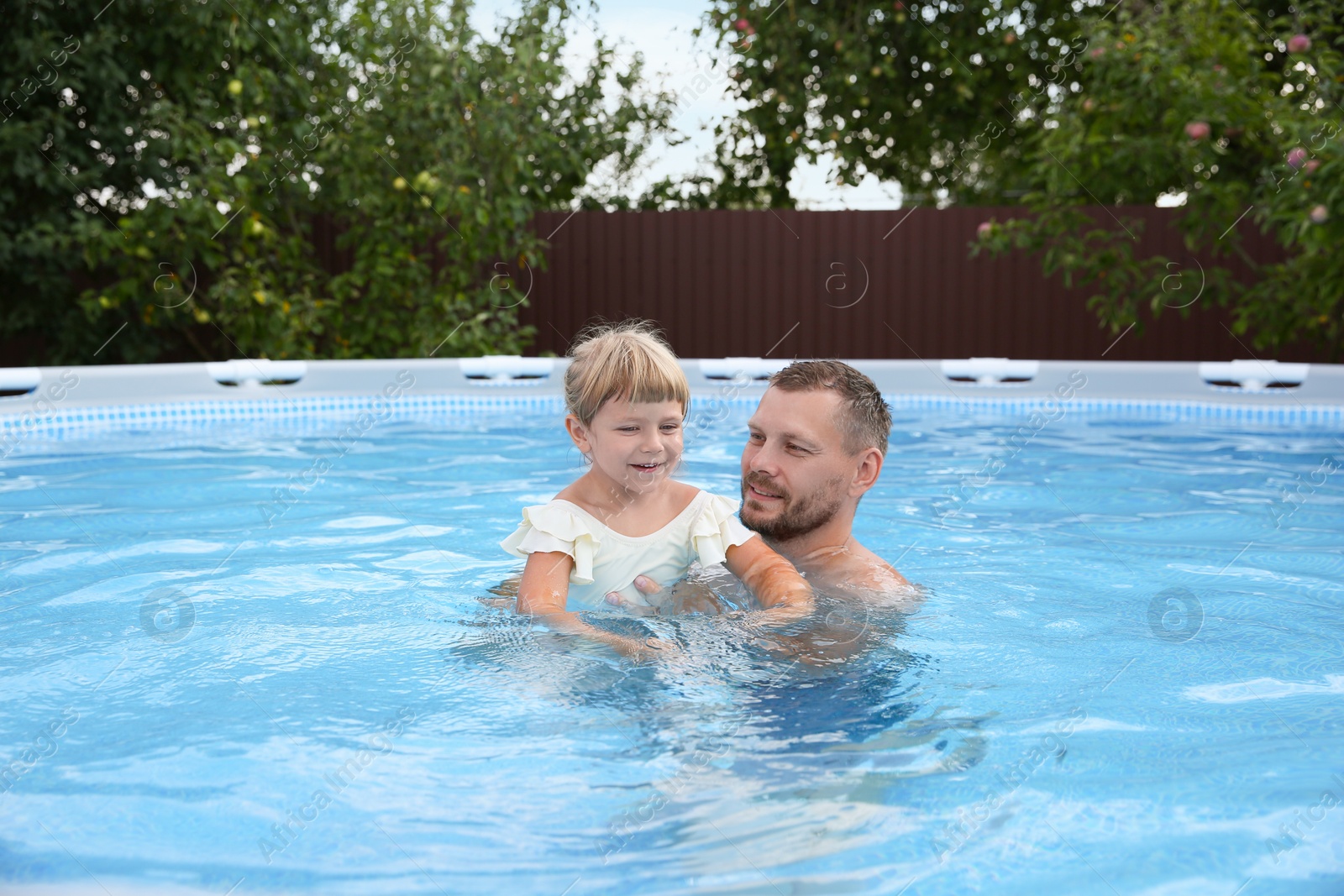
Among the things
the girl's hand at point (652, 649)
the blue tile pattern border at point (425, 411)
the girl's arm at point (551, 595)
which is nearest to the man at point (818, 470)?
the girl's arm at point (551, 595)

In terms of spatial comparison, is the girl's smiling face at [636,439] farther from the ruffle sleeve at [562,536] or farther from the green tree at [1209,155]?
the green tree at [1209,155]

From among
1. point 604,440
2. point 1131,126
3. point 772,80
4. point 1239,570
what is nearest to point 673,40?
point 772,80

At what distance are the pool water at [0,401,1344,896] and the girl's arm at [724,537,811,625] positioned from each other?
6 centimetres

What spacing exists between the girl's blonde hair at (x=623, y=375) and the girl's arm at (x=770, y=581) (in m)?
0.38

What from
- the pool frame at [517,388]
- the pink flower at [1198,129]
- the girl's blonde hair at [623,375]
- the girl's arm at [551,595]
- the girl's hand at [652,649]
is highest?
the pink flower at [1198,129]

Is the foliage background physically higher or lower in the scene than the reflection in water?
higher

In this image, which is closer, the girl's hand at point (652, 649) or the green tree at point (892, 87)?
the girl's hand at point (652, 649)

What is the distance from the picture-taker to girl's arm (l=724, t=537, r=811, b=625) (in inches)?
111

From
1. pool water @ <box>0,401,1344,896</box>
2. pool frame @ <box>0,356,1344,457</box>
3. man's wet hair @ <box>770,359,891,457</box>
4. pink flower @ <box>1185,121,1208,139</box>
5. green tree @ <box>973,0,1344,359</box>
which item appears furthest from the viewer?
pink flower @ <box>1185,121,1208,139</box>

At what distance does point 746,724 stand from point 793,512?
692 mm

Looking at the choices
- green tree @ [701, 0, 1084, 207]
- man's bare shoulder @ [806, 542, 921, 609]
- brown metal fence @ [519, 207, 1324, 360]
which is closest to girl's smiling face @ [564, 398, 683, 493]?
man's bare shoulder @ [806, 542, 921, 609]

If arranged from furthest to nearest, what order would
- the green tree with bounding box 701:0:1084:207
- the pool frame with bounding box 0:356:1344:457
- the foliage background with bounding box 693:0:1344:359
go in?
the green tree with bounding box 701:0:1084:207, the foliage background with bounding box 693:0:1344:359, the pool frame with bounding box 0:356:1344:457

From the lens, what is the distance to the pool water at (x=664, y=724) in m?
2.04

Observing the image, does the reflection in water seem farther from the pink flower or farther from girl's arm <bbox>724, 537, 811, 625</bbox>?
the pink flower
